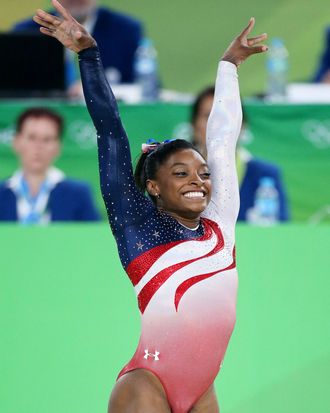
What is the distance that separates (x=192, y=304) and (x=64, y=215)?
2471 millimetres

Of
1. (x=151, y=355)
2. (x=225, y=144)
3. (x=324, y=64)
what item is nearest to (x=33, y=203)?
(x=225, y=144)

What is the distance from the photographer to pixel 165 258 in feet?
14.1

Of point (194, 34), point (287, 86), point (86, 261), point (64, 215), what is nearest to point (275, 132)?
point (287, 86)

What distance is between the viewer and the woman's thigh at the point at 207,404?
4.32 metres

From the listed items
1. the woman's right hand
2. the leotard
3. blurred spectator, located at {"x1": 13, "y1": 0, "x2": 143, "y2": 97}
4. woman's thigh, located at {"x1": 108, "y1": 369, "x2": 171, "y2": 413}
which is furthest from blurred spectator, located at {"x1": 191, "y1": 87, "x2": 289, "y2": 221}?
woman's thigh, located at {"x1": 108, "y1": 369, "x2": 171, "y2": 413}

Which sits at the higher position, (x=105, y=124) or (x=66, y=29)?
(x=66, y=29)

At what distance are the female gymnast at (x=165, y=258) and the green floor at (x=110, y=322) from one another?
0.98 m

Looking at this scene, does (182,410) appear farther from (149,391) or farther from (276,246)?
(276,246)

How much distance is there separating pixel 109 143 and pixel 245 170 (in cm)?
259

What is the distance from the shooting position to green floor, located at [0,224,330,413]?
206 inches

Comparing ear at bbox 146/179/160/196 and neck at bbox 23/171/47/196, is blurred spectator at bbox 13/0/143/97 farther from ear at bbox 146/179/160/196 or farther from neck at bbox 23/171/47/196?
ear at bbox 146/179/160/196

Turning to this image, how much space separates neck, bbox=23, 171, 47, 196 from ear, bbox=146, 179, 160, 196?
2.35 m

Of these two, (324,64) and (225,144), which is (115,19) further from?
(225,144)

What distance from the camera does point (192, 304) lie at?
4.27 meters
